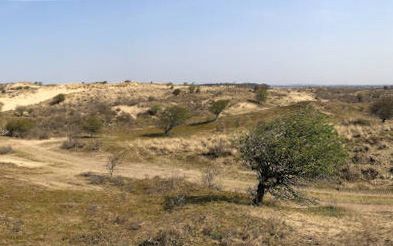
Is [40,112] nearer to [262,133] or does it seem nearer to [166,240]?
[262,133]

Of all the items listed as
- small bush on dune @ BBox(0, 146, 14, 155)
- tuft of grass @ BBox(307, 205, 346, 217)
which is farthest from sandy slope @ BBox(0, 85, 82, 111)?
tuft of grass @ BBox(307, 205, 346, 217)

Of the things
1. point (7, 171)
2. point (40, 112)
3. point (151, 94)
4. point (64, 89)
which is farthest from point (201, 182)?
point (64, 89)

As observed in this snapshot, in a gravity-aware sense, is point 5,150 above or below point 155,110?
below

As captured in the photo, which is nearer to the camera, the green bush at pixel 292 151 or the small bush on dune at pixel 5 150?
the green bush at pixel 292 151

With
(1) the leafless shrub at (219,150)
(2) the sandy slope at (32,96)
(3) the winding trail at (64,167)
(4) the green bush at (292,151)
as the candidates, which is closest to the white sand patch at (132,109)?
(3) the winding trail at (64,167)

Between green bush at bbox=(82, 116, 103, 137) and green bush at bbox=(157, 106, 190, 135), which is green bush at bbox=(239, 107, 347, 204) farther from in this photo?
green bush at bbox=(82, 116, 103, 137)

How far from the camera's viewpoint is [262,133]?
2995cm

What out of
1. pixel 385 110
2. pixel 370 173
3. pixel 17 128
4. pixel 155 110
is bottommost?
pixel 370 173

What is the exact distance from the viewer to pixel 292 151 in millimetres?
28484

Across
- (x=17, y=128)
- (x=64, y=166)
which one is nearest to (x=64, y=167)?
(x=64, y=166)

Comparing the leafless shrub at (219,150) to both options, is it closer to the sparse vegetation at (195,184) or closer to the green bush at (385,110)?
the sparse vegetation at (195,184)

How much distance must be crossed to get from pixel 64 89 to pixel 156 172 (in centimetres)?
8128

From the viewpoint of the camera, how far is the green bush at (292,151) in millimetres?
28562

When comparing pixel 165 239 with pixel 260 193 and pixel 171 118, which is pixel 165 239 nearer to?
pixel 260 193
